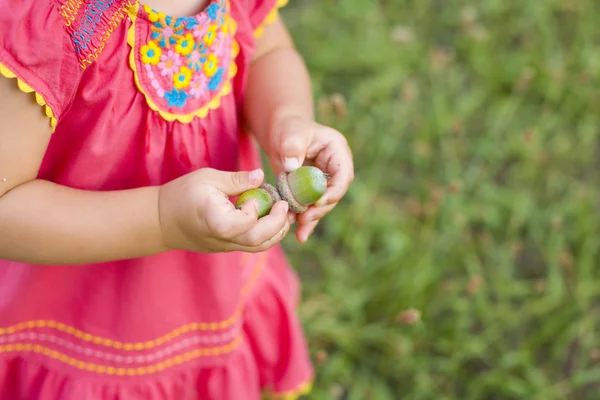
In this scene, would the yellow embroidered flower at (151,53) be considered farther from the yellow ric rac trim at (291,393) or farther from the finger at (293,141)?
the yellow ric rac trim at (291,393)

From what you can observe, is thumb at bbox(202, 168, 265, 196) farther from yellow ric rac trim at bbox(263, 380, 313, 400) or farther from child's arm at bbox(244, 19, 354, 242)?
yellow ric rac trim at bbox(263, 380, 313, 400)

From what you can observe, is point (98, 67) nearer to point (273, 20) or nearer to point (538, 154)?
point (273, 20)

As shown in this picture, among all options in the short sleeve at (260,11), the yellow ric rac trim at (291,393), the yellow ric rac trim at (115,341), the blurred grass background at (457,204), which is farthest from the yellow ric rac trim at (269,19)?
the yellow ric rac trim at (291,393)

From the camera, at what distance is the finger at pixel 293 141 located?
0.77m

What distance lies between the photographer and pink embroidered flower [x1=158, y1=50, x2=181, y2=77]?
2.36ft

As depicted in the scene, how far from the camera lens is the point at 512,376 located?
132 centimetres

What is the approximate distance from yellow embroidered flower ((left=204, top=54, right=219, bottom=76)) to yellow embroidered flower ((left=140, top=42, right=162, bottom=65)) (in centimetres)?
6

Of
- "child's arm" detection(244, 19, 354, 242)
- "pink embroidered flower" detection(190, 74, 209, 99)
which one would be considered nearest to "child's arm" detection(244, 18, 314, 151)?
"child's arm" detection(244, 19, 354, 242)

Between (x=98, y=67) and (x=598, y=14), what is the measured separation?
1614 millimetres

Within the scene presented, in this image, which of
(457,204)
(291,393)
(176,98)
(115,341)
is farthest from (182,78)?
(457,204)

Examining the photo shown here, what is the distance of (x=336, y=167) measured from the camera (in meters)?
0.80

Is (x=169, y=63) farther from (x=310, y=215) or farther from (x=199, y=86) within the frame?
(x=310, y=215)

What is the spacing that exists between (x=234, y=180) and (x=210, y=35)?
0.52ft

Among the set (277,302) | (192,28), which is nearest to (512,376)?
(277,302)
